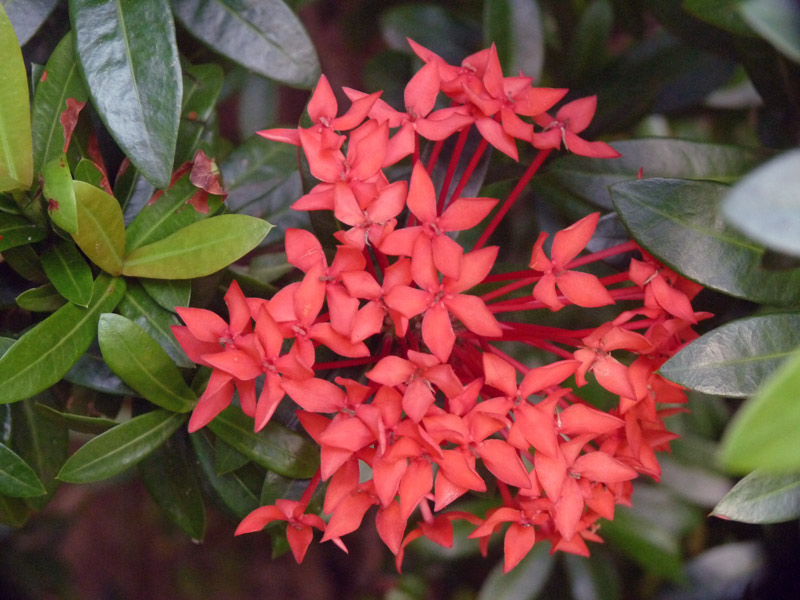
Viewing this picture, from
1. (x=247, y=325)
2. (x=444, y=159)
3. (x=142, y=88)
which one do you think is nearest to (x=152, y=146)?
(x=142, y=88)

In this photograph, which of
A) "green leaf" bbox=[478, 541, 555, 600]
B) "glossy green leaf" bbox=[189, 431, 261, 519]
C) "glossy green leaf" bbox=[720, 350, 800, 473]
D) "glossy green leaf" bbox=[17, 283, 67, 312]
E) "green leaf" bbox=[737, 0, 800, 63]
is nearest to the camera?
"glossy green leaf" bbox=[720, 350, 800, 473]

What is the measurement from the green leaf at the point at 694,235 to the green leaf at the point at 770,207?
265 mm

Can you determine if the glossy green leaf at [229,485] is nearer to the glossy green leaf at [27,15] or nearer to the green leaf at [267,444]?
the green leaf at [267,444]

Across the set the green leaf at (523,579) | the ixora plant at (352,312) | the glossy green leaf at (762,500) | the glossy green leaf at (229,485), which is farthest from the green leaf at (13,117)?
the green leaf at (523,579)

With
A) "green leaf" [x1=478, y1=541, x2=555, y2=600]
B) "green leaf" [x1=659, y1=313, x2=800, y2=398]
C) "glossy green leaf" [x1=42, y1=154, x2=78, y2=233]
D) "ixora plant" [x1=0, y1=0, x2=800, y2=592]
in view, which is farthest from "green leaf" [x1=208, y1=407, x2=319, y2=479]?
"green leaf" [x1=478, y1=541, x2=555, y2=600]

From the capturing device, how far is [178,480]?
89 centimetres

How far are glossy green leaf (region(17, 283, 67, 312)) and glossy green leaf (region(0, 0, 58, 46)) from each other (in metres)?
0.31

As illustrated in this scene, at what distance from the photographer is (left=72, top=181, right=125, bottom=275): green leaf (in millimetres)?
665

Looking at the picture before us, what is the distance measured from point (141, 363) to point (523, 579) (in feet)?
3.32

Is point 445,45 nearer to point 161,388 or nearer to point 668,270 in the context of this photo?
point 668,270

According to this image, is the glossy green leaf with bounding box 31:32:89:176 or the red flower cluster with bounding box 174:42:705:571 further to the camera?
the glossy green leaf with bounding box 31:32:89:176

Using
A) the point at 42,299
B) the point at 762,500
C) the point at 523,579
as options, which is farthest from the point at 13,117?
the point at 523,579

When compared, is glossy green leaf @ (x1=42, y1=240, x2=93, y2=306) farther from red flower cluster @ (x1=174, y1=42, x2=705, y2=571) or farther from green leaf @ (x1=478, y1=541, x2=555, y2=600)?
green leaf @ (x1=478, y1=541, x2=555, y2=600)

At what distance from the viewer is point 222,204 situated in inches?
31.0
